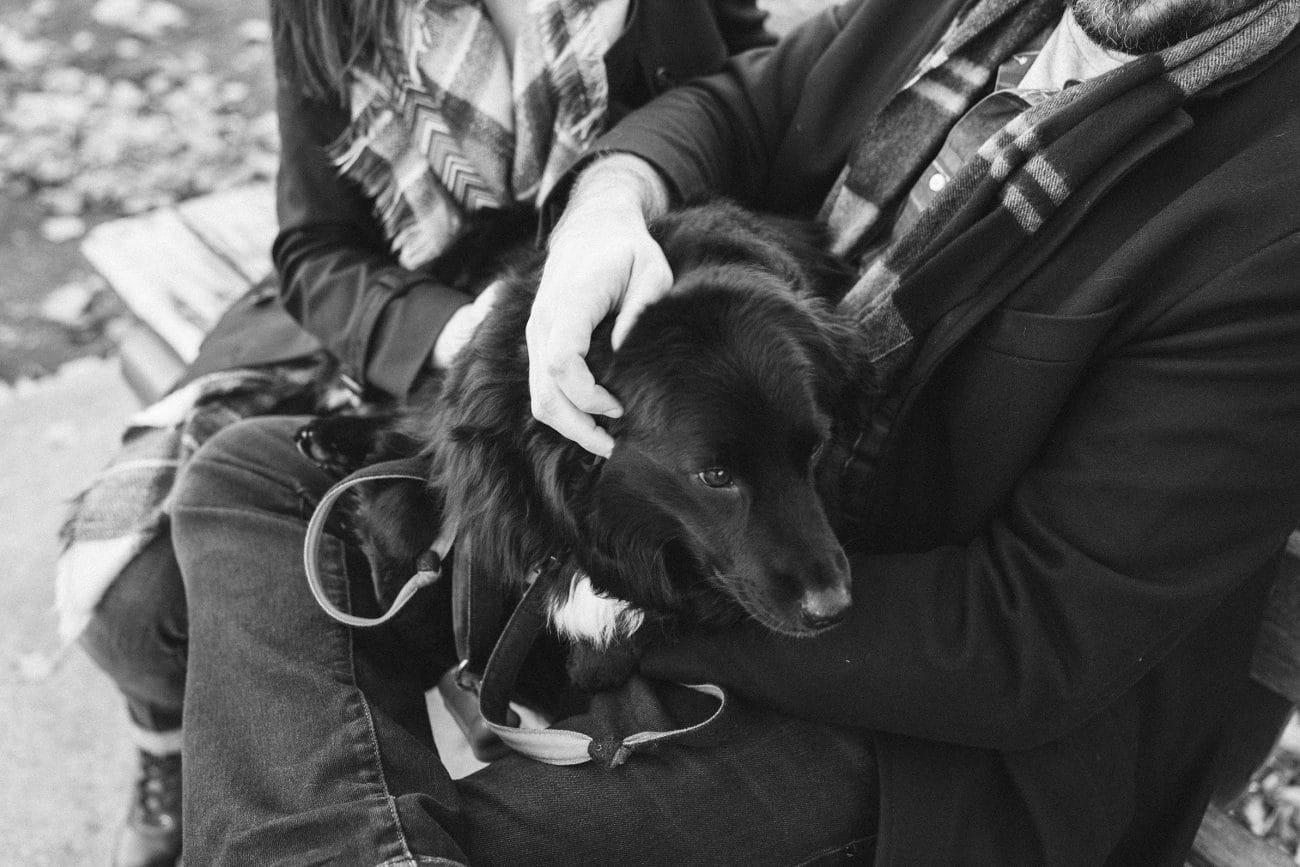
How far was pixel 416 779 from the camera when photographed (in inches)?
54.6

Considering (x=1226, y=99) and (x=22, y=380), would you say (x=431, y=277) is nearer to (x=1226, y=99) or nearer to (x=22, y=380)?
(x=1226, y=99)

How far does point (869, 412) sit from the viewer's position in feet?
5.10

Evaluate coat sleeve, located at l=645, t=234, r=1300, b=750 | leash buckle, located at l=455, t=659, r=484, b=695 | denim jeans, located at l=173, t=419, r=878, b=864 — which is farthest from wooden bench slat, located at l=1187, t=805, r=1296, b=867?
leash buckle, located at l=455, t=659, r=484, b=695

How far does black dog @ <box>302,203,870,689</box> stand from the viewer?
4.50 ft

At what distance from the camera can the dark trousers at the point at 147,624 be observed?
6.25 feet

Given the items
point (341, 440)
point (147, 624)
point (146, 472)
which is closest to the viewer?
point (341, 440)

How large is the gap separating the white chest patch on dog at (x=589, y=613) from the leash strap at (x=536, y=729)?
3 cm

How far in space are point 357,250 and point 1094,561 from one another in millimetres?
1482

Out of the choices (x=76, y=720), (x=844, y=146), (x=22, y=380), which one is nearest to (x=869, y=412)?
(x=844, y=146)

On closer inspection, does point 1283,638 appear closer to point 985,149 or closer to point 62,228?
point 985,149

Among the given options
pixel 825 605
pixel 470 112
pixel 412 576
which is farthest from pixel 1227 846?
pixel 470 112

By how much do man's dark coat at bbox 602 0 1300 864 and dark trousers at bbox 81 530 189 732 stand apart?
3.42ft

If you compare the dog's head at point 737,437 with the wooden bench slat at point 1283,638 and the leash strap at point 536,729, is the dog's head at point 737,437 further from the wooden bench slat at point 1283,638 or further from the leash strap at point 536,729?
the wooden bench slat at point 1283,638

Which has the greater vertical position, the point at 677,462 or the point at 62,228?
the point at 677,462
